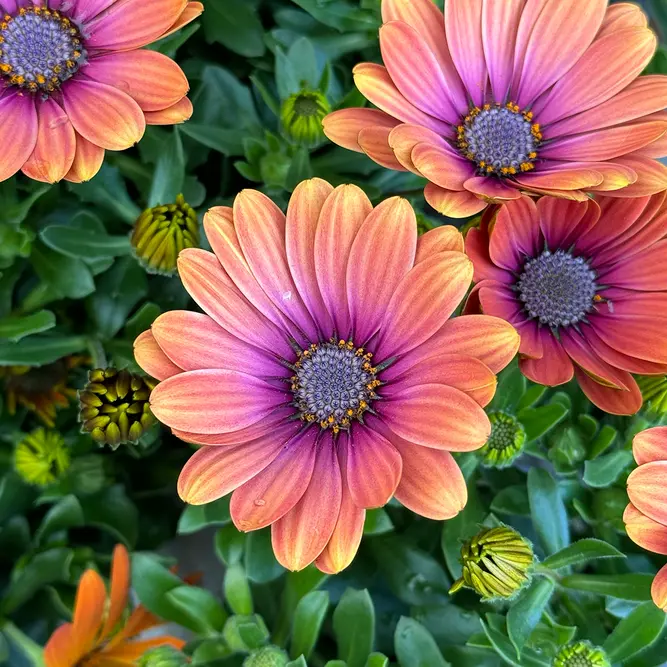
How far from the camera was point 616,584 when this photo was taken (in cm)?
95

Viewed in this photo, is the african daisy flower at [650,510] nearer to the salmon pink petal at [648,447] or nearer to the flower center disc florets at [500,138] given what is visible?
the salmon pink petal at [648,447]

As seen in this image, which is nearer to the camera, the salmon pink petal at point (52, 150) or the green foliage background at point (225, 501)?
the salmon pink petal at point (52, 150)

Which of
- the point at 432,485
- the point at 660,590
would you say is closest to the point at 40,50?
the point at 432,485

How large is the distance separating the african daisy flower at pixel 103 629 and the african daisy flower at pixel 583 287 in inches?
23.9

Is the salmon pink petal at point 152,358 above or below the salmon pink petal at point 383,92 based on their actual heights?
below

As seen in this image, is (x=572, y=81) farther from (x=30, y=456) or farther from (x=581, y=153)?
(x=30, y=456)

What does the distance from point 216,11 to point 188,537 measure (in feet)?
3.18

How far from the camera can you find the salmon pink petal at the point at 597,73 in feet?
2.89

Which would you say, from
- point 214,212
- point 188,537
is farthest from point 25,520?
point 214,212

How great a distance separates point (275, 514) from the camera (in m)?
0.77

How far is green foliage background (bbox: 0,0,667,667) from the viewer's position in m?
0.97

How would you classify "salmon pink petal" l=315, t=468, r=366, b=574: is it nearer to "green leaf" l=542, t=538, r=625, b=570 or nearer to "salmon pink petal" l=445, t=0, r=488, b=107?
"green leaf" l=542, t=538, r=625, b=570

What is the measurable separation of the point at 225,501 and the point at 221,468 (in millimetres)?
247

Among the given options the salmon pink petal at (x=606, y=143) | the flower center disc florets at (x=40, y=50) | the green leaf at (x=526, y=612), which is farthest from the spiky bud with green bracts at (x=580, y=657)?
the flower center disc florets at (x=40, y=50)
